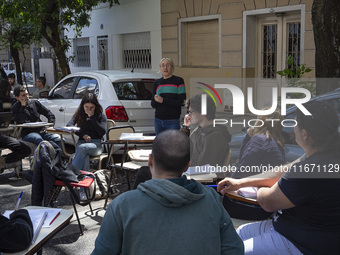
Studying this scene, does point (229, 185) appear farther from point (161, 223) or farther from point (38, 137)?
point (38, 137)

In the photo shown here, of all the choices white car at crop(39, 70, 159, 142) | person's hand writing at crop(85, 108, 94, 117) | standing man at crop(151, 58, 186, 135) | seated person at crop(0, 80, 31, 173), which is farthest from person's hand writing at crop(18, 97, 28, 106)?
standing man at crop(151, 58, 186, 135)

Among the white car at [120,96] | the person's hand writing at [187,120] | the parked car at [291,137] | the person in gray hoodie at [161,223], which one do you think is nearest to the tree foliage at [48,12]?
the white car at [120,96]

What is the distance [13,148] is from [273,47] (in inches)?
302

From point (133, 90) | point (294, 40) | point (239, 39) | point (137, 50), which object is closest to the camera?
point (133, 90)

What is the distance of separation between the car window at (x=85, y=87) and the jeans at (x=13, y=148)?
1.60 meters

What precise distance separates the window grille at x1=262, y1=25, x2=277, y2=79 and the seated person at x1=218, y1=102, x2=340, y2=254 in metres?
9.65

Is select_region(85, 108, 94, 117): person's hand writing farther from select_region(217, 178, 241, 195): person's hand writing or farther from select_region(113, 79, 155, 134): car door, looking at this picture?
select_region(217, 178, 241, 195): person's hand writing

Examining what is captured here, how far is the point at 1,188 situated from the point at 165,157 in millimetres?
5335

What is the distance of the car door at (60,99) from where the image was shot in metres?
8.77

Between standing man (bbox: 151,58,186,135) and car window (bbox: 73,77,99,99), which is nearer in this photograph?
standing man (bbox: 151,58,186,135)

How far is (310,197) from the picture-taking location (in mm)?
2590

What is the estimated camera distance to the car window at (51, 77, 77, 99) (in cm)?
884

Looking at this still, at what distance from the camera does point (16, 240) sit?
2.59m

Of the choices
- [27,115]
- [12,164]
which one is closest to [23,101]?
[27,115]
